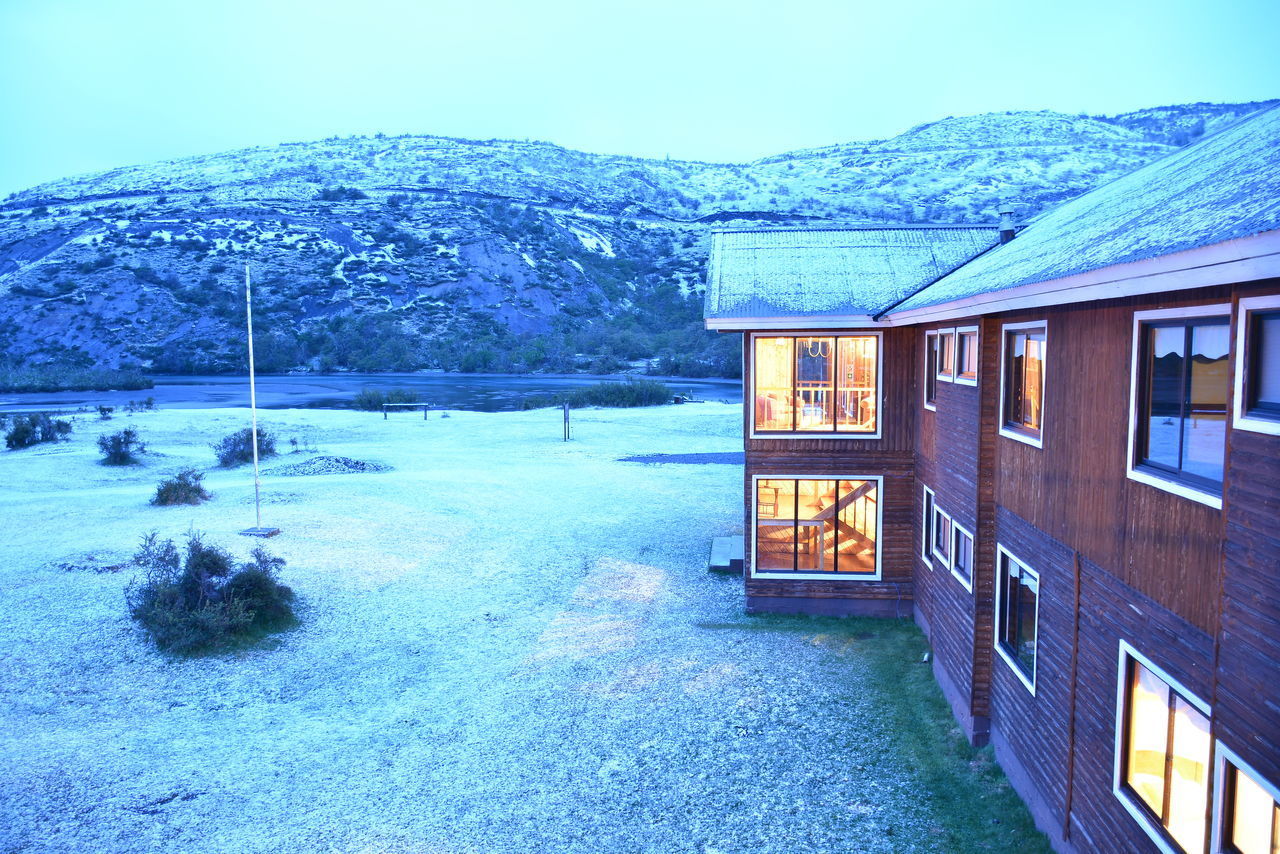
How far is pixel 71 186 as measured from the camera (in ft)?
440

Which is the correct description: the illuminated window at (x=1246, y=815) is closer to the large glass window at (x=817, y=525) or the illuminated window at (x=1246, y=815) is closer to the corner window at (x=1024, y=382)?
the corner window at (x=1024, y=382)

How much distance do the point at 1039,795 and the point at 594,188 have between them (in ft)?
417

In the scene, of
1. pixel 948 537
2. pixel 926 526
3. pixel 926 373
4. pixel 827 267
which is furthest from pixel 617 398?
pixel 948 537

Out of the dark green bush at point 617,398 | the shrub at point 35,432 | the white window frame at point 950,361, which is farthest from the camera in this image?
the dark green bush at point 617,398

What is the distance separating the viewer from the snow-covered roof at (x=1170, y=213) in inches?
162

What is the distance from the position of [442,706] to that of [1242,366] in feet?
29.7

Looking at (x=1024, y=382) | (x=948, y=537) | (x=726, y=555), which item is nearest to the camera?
(x=1024, y=382)

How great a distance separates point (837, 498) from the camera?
1330 centimetres

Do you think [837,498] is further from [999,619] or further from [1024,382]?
[1024,382]

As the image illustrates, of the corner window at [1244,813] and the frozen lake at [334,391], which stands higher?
the frozen lake at [334,391]

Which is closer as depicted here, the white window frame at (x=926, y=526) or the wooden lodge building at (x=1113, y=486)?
the wooden lodge building at (x=1113, y=486)

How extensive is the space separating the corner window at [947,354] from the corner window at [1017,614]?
2.49m

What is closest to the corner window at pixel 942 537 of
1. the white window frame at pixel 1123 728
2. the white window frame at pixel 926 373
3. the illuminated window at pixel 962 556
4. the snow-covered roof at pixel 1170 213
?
the illuminated window at pixel 962 556

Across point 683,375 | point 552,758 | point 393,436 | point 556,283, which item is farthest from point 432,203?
point 552,758
